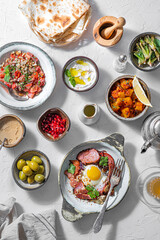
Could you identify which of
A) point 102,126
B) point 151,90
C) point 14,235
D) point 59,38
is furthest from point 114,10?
point 14,235

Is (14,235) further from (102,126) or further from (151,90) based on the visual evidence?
(151,90)

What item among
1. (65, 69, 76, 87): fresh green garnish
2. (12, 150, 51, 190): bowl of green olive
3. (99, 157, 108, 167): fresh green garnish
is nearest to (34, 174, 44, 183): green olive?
(12, 150, 51, 190): bowl of green olive

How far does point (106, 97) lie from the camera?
2.24 m

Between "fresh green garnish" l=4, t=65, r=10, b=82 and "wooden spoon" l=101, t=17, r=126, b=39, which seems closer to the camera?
"wooden spoon" l=101, t=17, r=126, b=39

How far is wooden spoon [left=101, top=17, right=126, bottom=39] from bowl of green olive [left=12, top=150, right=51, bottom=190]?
1109 millimetres

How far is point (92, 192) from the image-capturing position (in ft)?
7.66

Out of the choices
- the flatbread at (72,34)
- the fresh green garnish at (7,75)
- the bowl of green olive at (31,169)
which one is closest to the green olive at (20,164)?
the bowl of green olive at (31,169)

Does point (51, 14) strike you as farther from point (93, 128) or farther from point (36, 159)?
point (36, 159)

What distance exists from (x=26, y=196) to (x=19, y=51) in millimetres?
1236

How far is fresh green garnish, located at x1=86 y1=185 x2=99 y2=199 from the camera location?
233 cm

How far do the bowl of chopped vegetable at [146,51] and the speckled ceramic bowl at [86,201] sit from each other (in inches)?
24.8

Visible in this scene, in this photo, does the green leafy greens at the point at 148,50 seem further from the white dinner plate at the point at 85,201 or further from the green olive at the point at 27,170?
the green olive at the point at 27,170

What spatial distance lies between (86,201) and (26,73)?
1.20m

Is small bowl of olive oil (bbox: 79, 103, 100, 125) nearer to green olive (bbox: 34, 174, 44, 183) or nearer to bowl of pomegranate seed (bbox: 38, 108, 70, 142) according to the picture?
bowl of pomegranate seed (bbox: 38, 108, 70, 142)
